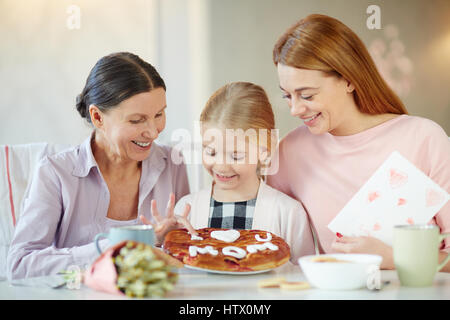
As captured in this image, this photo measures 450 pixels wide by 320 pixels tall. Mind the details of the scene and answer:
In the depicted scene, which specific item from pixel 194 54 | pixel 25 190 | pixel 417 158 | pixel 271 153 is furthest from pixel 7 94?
pixel 417 158

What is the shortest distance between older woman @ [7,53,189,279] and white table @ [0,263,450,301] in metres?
0.52

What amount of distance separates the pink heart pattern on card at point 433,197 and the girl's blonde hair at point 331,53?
309 mm

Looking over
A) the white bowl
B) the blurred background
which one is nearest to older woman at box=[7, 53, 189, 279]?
the white bowl

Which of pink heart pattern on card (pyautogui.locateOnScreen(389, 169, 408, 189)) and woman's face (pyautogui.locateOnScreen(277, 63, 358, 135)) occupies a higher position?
woman's face (pyautogui.locateOnScreen(277, 63, 358, 135))

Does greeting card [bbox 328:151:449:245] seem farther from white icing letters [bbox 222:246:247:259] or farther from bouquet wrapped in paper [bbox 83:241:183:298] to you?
bouquet wrapped in paper [bbox 83:241:183:298]

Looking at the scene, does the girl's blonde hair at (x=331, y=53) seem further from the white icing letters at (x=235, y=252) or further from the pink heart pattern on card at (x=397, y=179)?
the white icing letters at (x=235, y=252)

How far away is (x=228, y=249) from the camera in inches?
47.3

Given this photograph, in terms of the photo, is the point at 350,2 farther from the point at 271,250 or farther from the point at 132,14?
the point at 271,250

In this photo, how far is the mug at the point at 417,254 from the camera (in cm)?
98

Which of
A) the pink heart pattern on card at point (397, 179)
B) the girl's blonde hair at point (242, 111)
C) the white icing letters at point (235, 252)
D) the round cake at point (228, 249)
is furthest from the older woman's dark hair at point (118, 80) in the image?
the pink heart pattern on card at point (397, 179)

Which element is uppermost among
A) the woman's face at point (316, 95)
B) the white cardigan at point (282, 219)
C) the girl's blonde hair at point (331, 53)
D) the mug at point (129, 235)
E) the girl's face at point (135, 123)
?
the girl's blonde hair at point (331, 53)

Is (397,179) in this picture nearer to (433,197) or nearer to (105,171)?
(433,197)

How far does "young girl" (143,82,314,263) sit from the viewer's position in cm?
150

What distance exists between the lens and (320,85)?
1483 mm
